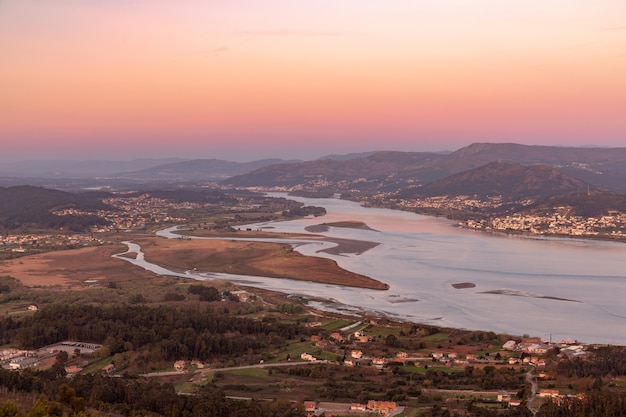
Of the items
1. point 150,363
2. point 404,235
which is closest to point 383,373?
point 150,363

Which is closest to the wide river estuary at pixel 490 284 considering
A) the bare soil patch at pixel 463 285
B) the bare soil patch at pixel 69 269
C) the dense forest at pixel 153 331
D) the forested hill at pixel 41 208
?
the bare soil patch at pixel 463 285

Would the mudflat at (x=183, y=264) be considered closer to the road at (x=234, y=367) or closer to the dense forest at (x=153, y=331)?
the dense forest at (x=153, y=331)

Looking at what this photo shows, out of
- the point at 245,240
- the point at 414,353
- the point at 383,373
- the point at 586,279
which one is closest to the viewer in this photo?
the point at 383,373

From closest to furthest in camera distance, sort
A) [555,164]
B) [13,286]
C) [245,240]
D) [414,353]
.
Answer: [414,353]
[13,286]
[245,240]
[555,164]

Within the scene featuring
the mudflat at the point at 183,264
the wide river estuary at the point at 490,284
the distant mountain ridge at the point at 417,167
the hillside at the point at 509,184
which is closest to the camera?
the wide river estuary at the point at 490,284

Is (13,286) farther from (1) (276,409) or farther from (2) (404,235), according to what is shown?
(2) (404,235)

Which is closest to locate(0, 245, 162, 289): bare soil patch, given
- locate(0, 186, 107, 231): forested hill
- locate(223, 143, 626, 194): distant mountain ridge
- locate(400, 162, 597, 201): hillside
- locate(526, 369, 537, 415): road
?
locate(0, 186, 107, 231): forested hill
